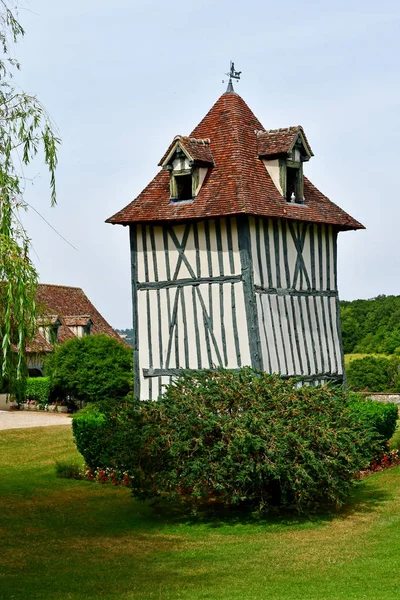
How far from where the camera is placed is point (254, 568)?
36.6ft

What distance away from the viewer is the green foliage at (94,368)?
30.6 metres

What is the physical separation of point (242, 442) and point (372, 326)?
29.8 meters

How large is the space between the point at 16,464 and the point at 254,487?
7711 millimetres

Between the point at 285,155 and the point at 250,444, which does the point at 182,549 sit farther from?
the point at 285,155

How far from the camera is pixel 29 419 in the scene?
28.4m

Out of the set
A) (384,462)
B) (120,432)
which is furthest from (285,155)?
(120,432)

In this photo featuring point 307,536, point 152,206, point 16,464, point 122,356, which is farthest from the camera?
point 122,356

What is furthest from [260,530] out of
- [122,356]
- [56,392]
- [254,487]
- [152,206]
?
Answer: [56,392]

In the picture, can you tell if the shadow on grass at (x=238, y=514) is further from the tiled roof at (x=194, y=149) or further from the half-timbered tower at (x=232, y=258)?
the tiled roof at (x=194, y=149)

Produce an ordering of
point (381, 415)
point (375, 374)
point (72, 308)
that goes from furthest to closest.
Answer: point (72, 308)
point (375, 374)
point (381, 415)

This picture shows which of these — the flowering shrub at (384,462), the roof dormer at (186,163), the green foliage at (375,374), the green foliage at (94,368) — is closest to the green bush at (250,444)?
the flowering shrub at (384,462)

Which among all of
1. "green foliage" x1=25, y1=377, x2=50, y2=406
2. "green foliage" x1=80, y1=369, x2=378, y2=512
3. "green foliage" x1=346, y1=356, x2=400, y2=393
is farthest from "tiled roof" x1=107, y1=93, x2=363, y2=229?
Result: "green foliage" x1=346, y1=356, x2=400, y2=393

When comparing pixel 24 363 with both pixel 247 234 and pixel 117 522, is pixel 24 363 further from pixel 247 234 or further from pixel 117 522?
pixel 247 234

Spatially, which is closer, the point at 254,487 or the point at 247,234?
the point at 254,487
